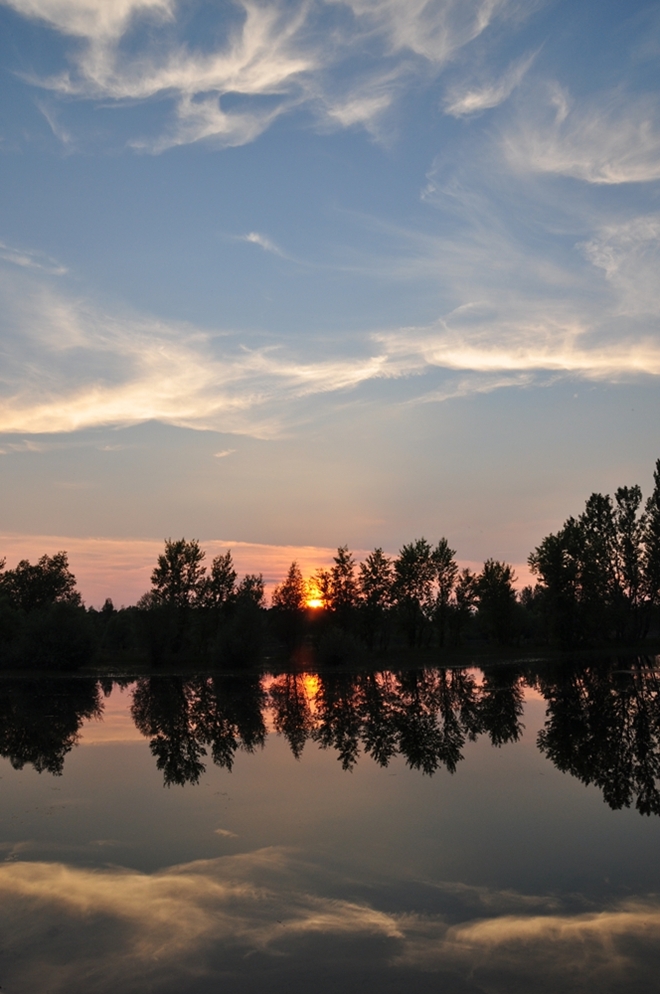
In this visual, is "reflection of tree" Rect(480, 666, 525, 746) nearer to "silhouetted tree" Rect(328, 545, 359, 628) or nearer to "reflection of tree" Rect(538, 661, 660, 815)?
"reflection of tree" Rect(538, 661, 660, 815)

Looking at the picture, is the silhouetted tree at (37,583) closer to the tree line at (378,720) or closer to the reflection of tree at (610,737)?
the tree line at (378,720)

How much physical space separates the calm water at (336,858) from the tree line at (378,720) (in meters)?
0.21

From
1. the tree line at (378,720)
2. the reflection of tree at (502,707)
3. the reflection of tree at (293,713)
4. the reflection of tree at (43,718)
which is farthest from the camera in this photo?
the reflection of tree at (293,713)

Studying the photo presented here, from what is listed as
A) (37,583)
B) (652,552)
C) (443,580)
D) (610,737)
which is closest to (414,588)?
(443,580)

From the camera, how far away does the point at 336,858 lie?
41.6 feet

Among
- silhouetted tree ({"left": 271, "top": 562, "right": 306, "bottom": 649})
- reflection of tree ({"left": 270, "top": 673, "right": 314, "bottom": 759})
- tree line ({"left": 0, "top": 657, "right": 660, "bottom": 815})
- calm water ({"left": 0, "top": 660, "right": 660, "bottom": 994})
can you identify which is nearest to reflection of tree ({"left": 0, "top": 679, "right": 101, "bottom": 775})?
tree line ({"left": 0, "top": 657, "right": 660, "bottom": 815})

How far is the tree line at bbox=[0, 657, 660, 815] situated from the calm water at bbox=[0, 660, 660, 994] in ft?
0.68

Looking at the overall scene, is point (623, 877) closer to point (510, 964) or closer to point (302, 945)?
point (510, 964)

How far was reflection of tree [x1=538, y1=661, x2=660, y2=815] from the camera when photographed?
56.9 ft

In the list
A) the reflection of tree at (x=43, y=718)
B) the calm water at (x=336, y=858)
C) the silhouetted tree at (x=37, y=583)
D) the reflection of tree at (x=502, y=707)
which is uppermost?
the silhouetted tree at (x=37, y=583)

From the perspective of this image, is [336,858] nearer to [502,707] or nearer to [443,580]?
[502,707]

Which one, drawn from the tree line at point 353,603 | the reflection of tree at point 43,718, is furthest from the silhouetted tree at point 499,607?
the reflection of tree at point 43,718

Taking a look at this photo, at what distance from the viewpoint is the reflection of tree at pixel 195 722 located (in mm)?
22575

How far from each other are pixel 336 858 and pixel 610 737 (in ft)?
47.2
